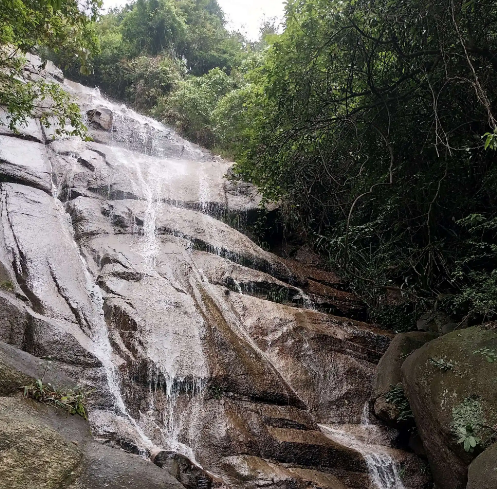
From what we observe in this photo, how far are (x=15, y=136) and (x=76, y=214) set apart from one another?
14.4 ft

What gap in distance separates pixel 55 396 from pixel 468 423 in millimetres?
5368

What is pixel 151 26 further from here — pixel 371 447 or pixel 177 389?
pixel 371 447

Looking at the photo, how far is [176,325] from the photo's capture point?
8.89 meters

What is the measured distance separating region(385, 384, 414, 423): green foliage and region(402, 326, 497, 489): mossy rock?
1.67 feet

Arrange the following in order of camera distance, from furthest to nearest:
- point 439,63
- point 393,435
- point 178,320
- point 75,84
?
point 75,84 < point 178,320 < point 393,435 < point 439,63

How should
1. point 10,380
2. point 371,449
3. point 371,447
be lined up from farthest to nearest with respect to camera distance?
point 371,447, point 371,449, point 10,380

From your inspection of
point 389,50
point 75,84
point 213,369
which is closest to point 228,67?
point 75,84

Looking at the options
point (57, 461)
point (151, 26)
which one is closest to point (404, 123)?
point (57, 461)

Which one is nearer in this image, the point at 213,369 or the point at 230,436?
the point at 230,436

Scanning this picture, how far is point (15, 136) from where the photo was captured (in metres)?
14.4

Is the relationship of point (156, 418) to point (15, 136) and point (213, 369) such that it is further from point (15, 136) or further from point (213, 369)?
point (15, 136)

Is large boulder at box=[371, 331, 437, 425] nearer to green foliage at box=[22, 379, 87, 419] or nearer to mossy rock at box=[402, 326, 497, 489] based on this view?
mossy rock at box=[402, 326, 497, 489]

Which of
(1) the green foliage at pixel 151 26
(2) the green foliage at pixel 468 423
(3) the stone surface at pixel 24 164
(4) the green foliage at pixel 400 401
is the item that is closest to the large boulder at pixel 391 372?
(4) the green foliage at pixel 400 401

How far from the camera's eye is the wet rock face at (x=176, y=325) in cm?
694
